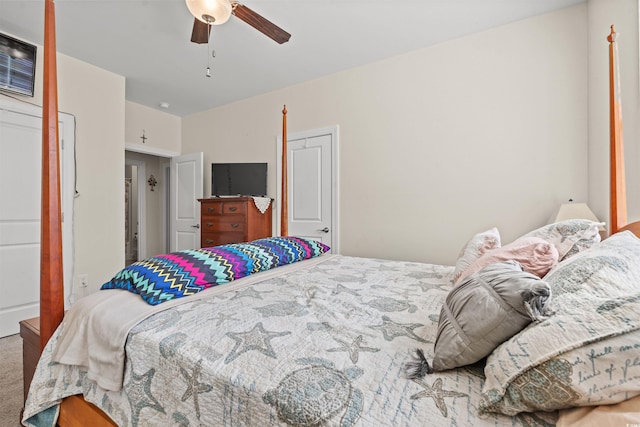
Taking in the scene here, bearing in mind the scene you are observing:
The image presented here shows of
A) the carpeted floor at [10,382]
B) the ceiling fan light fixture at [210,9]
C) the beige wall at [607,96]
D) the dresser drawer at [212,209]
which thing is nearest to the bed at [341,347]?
the beige wall at [607,96]

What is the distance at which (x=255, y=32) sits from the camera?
2600 millimetres

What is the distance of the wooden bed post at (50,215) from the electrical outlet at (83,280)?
237cm

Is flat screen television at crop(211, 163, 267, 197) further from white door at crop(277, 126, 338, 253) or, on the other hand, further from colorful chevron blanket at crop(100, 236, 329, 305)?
colorful chevron blanket at crop(100, 236, 329, 305)

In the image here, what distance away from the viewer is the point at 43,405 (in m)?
1.12

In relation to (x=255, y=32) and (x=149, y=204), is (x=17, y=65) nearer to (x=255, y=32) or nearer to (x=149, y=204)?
(x=255, y=32)

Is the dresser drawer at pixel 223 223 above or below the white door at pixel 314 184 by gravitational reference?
below

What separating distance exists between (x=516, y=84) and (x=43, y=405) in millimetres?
3648

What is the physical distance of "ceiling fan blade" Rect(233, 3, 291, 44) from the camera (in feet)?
6.24

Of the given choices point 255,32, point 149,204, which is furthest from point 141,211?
point 255,32

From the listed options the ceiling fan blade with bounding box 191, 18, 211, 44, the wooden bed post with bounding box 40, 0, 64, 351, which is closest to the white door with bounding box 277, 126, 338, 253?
the ceiling fan blade with bounding box 191, 18, 211, 44

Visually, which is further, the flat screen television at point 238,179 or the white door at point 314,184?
the flat screen television at point 238,179

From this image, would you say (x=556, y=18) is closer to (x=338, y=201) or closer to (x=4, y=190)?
(x=338, y=201)

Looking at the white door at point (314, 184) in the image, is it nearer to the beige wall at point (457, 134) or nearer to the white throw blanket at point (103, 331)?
the beige wall at point (457, 134)

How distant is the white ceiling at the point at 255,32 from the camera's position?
2.31m
